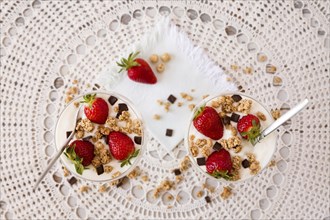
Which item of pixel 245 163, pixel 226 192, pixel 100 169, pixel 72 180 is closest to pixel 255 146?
pixel 245 163

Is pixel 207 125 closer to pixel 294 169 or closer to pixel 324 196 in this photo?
pixel 294 169

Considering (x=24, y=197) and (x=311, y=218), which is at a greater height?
(x=311, y=218)

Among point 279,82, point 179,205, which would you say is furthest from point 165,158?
point 279,82

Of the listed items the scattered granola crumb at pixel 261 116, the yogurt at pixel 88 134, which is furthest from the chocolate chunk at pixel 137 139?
the scattered granola crumb at pixel 261 116

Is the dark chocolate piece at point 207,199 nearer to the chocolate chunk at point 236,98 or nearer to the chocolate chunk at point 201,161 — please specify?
the chocolate chunk at point 201,161

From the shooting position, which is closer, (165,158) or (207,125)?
(207,125)

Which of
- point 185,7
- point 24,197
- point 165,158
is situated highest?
point 185,7

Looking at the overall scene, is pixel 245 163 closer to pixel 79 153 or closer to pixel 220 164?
pixel 220 164
